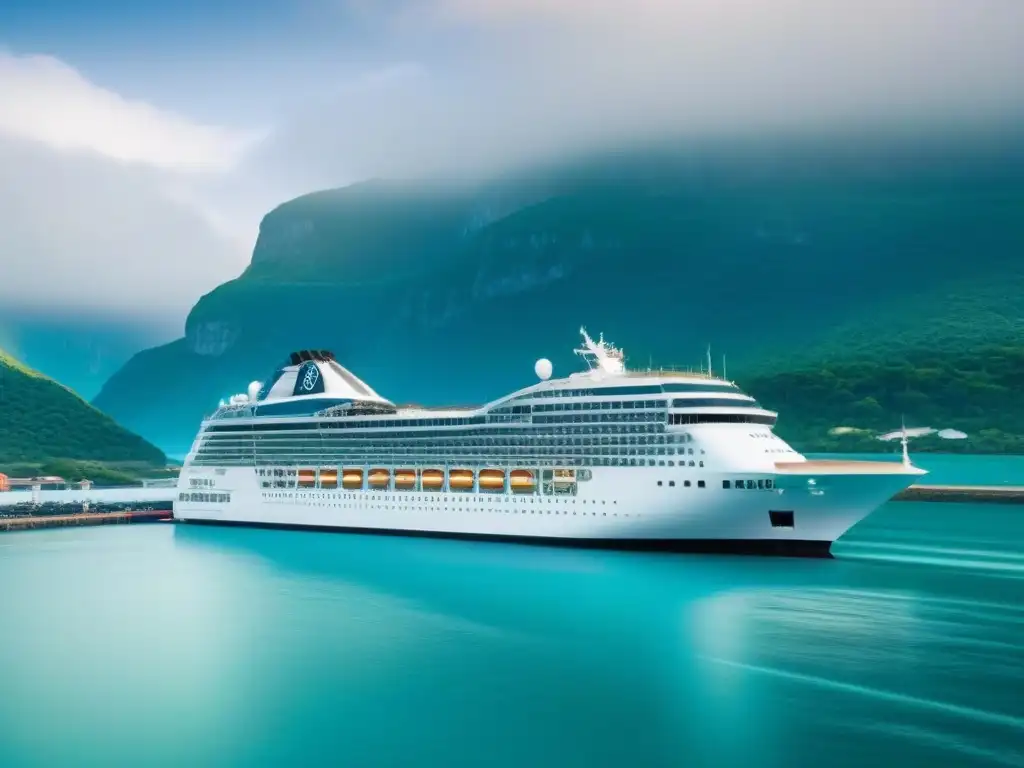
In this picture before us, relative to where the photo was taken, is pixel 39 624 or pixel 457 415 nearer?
pixel 39 624

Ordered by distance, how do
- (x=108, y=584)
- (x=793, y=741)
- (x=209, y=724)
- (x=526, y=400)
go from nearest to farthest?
1. (x=793, y=741)
2. (x=209, y=724)
3. (x=108, y=584)
4. (x=526, y=400)

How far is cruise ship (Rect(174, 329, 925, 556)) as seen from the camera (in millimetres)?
37125

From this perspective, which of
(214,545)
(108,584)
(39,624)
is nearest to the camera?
(39,624)

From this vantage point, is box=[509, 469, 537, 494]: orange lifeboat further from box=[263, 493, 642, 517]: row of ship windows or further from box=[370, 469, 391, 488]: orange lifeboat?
box=[370, 469, 391, 488]: orange lifeboat

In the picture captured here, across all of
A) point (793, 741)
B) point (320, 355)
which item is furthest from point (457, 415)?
point (793, 741)

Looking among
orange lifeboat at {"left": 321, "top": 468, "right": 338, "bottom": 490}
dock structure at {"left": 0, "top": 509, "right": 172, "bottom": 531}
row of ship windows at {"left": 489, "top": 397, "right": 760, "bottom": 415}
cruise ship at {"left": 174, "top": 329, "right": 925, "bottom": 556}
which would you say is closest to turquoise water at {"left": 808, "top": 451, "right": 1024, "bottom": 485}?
row of ship windows at {"left": 489, "top": 397, "right": 760, "bottom": 415}

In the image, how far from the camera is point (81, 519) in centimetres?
6619

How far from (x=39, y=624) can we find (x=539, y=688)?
1931 centimetres

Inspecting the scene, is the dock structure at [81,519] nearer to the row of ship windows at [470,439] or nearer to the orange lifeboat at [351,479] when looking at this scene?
the row of ship windows at [470,439]

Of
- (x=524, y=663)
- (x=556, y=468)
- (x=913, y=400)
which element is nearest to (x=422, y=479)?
(x=556, y=468)

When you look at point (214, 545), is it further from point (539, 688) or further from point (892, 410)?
point (892, 410)

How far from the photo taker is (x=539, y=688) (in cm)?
2106

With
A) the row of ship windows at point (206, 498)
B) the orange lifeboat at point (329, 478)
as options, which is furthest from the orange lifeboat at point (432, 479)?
the row of ship windows at point (206, 498)

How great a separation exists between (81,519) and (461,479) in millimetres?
36988
